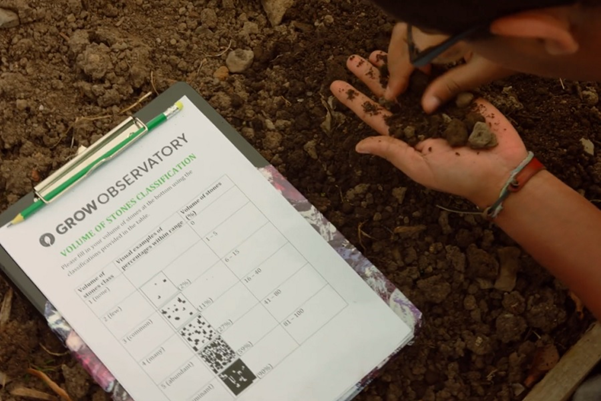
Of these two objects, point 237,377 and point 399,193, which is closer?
point 237,377

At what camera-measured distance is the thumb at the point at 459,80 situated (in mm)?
896

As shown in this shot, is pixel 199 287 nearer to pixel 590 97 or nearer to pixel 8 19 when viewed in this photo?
pixel 8 19

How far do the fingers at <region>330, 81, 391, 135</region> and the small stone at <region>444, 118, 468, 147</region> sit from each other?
108mm

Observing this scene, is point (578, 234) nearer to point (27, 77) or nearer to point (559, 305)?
point (559, 305)

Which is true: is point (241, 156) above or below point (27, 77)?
below

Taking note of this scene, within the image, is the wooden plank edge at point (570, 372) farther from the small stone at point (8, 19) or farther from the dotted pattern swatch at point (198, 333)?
the small stone at point (8, 19)

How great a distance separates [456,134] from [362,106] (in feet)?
0.55

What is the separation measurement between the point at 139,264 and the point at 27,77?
0.42 m

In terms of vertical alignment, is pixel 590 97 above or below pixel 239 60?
below

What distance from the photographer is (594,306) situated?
88 centimetres

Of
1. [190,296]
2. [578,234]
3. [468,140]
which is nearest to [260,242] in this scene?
[190,296]

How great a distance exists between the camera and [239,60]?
3.55ft

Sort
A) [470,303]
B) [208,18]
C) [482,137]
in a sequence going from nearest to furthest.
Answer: [482,137]
[470,303]
[208,18]

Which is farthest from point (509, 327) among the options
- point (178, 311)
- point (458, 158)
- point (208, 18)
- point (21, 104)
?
point (21, 104)
